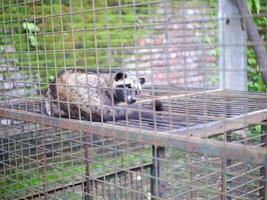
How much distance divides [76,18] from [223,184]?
10.4 ft

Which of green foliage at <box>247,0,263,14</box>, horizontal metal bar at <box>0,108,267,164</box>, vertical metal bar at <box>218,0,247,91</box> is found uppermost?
green foliage at <box>247,0,263,14</box>

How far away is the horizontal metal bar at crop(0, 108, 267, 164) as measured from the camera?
155cm

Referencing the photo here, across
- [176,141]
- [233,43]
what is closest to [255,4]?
[233,43]

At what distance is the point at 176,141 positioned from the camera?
1789 mm

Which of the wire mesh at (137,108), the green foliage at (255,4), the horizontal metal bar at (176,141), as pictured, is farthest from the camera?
the green foliage at (255,4)

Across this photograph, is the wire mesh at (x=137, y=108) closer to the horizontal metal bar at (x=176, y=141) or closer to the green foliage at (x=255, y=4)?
the horizontal metal bar at (x=176, y=141)

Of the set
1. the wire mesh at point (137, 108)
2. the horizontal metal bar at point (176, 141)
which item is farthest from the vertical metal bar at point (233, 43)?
the horizontal metal bar at point (176, 141)

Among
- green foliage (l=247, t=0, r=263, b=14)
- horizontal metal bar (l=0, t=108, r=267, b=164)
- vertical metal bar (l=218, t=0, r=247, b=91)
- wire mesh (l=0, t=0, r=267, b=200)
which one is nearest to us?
horizontal metal bar (l=0, t=108, r=267, b=164)

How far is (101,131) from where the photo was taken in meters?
2.17

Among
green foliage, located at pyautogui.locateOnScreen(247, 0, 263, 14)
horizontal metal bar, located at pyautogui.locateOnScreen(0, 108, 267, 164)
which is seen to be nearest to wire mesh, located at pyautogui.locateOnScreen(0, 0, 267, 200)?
horizontal metal bar, located at pyautogui.locateOnScreen(0, 108, 267, 164)

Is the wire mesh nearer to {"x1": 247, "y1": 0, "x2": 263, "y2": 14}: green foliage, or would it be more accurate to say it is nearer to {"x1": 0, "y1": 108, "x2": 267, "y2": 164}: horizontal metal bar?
{"x1": 0, "y1": 108, "x2": 267, "y2": 164}: horizontal metal bar

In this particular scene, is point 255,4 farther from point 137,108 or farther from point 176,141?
point 176,141

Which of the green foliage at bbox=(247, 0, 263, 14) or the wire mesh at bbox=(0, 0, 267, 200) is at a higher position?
the green foliage at bbox=(247, 0, 263, 14)

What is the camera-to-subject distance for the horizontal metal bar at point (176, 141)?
1547mm
